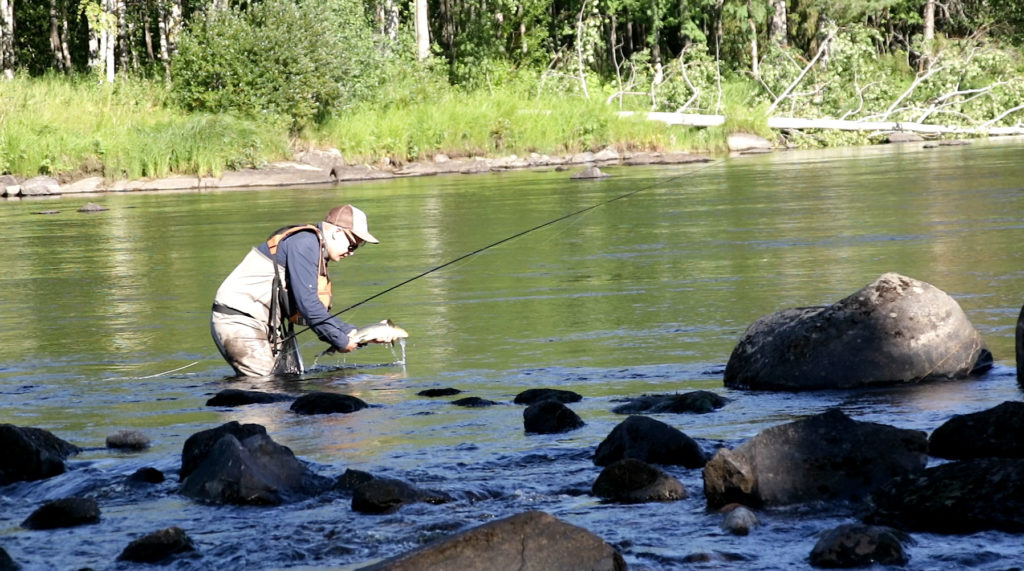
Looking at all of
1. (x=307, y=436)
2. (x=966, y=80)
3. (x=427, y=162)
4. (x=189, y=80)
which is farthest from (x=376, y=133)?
(x=307, y=436)

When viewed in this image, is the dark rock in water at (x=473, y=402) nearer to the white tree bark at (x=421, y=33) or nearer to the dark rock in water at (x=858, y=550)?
the dark rock in water at (x=858, y=550)

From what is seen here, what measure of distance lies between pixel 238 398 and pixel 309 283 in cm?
104

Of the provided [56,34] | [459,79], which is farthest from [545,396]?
[56,34]

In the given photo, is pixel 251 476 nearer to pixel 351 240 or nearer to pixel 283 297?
pixel 351 240

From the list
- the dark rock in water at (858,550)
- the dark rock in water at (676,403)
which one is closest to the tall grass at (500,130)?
the dark rock in water at (676,403)

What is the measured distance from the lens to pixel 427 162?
113 ft

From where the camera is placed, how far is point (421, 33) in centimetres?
4075

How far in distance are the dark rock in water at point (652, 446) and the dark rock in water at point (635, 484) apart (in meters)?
0.39

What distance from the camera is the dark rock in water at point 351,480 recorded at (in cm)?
580

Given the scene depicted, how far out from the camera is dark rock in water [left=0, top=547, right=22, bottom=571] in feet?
15.7

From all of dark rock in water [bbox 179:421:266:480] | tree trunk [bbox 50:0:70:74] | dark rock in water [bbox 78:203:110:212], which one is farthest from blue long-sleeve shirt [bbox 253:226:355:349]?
tree trunk [bbox 50:0:70:74]

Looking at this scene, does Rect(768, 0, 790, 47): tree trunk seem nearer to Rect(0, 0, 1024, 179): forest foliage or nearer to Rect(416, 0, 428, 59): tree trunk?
Rect(0, 0, 1024, 179): forest foliage

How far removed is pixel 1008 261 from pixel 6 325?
28.2 ft

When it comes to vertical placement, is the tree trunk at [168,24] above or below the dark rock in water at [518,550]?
above
